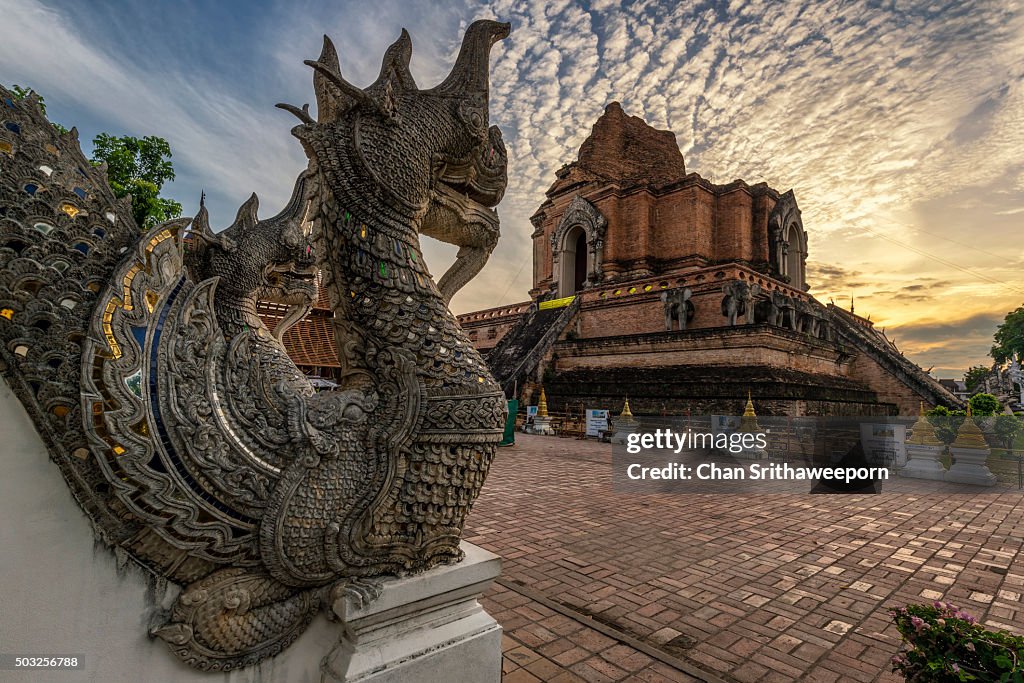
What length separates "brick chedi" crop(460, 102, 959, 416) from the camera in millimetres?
13984

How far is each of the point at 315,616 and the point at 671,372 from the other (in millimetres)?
14306

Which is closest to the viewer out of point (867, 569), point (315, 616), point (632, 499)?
point (315, 616)

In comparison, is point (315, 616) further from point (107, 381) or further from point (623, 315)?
point (623, 315)

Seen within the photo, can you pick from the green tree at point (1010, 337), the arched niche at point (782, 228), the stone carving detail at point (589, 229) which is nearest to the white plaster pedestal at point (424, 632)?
the stone carving detail at point (589, 229)

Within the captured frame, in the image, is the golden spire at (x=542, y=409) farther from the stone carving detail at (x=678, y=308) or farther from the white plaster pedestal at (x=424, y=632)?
the white plaster pedestal at (x=424, y=632)

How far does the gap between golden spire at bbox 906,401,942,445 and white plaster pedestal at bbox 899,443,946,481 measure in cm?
11

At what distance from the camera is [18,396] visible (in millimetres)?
1286

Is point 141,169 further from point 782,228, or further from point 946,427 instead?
point 782,228

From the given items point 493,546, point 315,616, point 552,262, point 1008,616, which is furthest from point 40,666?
point 552,262

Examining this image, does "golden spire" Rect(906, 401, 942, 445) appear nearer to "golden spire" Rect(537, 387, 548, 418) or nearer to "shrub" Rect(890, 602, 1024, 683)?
"golden spire" Rect(537, 387, 548, 418)

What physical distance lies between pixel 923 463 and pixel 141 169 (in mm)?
15877

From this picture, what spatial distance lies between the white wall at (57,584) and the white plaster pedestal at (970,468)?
39.1 ft

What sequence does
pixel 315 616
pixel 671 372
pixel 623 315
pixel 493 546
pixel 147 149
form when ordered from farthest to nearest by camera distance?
pixel 623 315, pixel 671 372, pixel 147 149, pixel 493 546, pixel 315 616

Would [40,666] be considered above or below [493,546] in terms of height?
above
